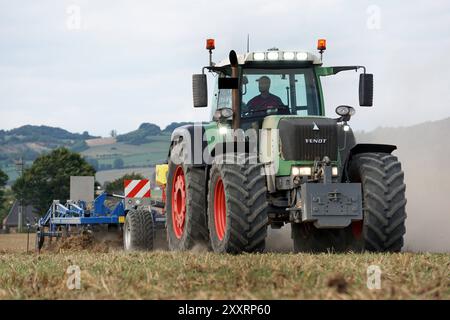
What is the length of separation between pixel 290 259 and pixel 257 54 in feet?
13.4

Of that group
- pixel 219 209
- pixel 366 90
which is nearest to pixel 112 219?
pixel 219 209

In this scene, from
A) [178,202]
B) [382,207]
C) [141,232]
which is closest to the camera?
[382,207]

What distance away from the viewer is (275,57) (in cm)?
1295

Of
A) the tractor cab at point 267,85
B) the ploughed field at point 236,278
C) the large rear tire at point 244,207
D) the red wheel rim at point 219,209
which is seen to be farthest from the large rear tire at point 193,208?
the ploughed field at point 236,278

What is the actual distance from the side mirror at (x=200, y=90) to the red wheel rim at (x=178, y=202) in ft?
6.35

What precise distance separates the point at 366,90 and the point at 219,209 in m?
2.51

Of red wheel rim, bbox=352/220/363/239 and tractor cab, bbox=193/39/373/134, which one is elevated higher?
tractor cab, bbox=193/39/373/134

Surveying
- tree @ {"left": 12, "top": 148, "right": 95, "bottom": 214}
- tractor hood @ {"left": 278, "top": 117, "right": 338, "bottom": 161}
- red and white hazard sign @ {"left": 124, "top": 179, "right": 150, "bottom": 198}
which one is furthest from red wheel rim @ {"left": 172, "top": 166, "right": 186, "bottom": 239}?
tree @ {"left": 12, "top": 148, "right": 95, "bottom": 214}

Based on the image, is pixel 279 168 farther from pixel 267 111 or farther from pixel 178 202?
pixel 178 202

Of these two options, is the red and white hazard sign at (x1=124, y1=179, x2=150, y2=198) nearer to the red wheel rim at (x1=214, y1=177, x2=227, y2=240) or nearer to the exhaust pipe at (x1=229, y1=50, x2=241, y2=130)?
the exhaust pipe at (x1=229, y1=50, x2=241, y2=130)

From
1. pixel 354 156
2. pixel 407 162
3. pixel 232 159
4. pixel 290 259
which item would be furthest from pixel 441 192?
pixel 290 259

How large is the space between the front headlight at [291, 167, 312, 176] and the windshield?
1.11m

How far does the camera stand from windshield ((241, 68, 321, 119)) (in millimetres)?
12789

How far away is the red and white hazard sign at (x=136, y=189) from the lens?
19438mm
